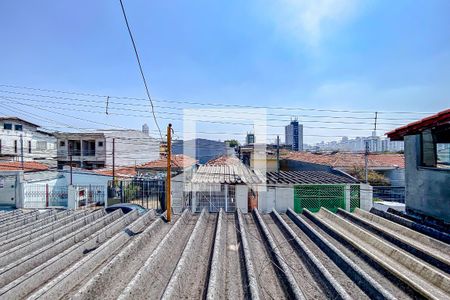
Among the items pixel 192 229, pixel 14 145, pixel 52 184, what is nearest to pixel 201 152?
pixel 52 184

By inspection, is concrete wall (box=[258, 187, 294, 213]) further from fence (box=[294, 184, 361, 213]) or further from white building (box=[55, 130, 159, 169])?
white building (box=[55, 130, 159, 169])

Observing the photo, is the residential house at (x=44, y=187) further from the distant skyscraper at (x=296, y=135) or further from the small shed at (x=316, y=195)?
the distant skyscraper at (x=296, y=135)

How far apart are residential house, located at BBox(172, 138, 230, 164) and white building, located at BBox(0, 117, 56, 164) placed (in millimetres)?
13393

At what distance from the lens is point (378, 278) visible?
2178 millimetres

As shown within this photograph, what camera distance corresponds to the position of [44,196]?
15.1 metres

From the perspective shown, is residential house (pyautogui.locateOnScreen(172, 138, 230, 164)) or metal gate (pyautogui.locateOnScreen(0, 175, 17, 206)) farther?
residential house (pyautogui.locateOnScreen(172, 138, 230, 164))

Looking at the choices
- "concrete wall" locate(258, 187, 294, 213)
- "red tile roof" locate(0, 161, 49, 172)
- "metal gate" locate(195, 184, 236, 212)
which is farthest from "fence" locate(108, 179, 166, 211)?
"concrete wall" locate(258, 187, 294, 213)

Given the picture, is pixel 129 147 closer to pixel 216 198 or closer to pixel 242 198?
pixel 216 198

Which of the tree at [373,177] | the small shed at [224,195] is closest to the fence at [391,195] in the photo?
the tree at [373,177]

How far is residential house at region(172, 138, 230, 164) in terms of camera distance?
29.2m

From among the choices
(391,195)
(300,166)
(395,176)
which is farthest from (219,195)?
(395,176)

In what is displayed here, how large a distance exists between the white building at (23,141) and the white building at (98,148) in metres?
1.86

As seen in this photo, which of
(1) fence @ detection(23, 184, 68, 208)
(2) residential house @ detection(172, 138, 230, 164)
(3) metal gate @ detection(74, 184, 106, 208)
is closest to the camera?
(1) fence @ detection(23, 184, 68, 208)

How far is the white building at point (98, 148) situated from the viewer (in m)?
24.5
